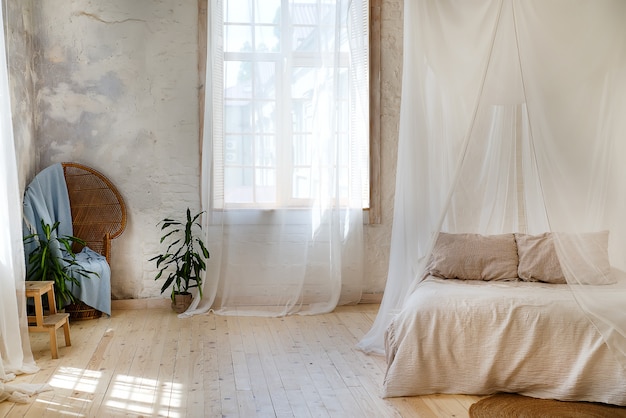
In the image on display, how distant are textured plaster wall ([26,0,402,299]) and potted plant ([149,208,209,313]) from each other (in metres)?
0.12

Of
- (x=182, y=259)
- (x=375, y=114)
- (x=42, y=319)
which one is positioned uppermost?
(x=375, y=114)

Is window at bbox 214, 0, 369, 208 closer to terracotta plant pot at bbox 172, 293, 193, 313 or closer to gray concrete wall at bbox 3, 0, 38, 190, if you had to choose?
terracotta plant pot at bbox 172, 293, 193, 313

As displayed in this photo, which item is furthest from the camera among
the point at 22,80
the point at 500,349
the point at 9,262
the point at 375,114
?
the point at 375,114

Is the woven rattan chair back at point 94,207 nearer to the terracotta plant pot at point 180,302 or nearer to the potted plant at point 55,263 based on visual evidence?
the potted plant at point 55,263

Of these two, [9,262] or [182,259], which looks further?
[182,259]

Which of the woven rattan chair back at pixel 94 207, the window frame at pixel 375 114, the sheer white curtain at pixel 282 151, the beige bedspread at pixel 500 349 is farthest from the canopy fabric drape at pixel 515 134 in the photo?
the woven rattan chair back at pixel 94 207

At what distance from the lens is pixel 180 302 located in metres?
5.78

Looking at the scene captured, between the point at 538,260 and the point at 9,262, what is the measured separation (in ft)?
10.5

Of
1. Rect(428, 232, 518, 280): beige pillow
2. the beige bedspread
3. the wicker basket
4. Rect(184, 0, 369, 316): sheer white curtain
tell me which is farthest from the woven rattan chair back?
the beige bedspread

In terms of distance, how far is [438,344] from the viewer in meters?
3.89

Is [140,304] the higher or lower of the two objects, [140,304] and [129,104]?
the lower

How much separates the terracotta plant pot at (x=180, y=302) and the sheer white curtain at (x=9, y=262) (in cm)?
163

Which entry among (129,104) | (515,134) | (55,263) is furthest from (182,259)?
(515,134)

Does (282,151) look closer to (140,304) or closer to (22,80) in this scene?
(140,304)
